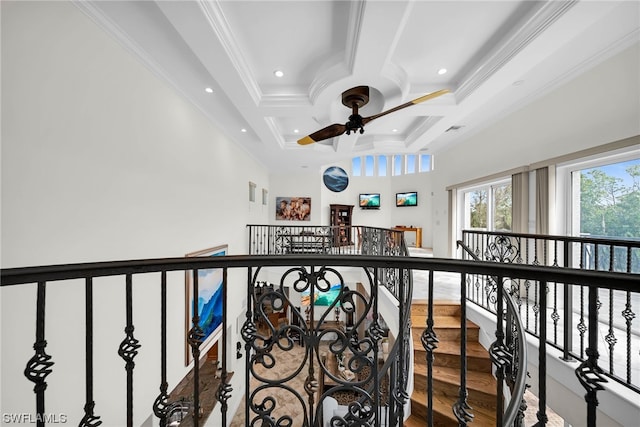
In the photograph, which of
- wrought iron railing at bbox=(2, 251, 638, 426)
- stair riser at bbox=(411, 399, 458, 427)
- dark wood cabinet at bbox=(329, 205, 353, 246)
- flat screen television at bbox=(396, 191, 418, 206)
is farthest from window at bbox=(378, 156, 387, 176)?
wrought iron railing at bbox=(2, 251, 638, 426)

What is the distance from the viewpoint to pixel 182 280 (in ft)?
11.2

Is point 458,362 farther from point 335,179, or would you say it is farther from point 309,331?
point 335,179

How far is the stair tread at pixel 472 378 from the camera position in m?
2.84

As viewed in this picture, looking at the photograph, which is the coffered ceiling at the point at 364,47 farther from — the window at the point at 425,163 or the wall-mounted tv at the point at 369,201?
the wall-mounted tv at the point at 369,201

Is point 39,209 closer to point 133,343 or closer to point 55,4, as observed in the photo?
point 55,4

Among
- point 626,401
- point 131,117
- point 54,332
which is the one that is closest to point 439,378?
point 626,401

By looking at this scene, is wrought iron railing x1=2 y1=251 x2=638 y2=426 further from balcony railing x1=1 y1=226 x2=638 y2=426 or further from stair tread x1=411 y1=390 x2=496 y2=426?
stair tread x1=411 y1=390 x2=496 y2=426

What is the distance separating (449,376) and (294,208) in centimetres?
669

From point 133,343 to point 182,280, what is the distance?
115 inches

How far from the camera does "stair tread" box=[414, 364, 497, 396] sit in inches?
112

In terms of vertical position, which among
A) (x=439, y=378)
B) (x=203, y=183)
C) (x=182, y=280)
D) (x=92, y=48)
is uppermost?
(x=92, y=48)

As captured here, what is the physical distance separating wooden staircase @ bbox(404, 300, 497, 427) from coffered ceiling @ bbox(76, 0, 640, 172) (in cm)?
304

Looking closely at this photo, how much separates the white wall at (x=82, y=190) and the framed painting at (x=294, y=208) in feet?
17.6

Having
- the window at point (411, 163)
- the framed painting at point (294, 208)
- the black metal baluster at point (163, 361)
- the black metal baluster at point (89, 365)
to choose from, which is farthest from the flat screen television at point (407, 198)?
the black metal baluster at point (89, 365)
